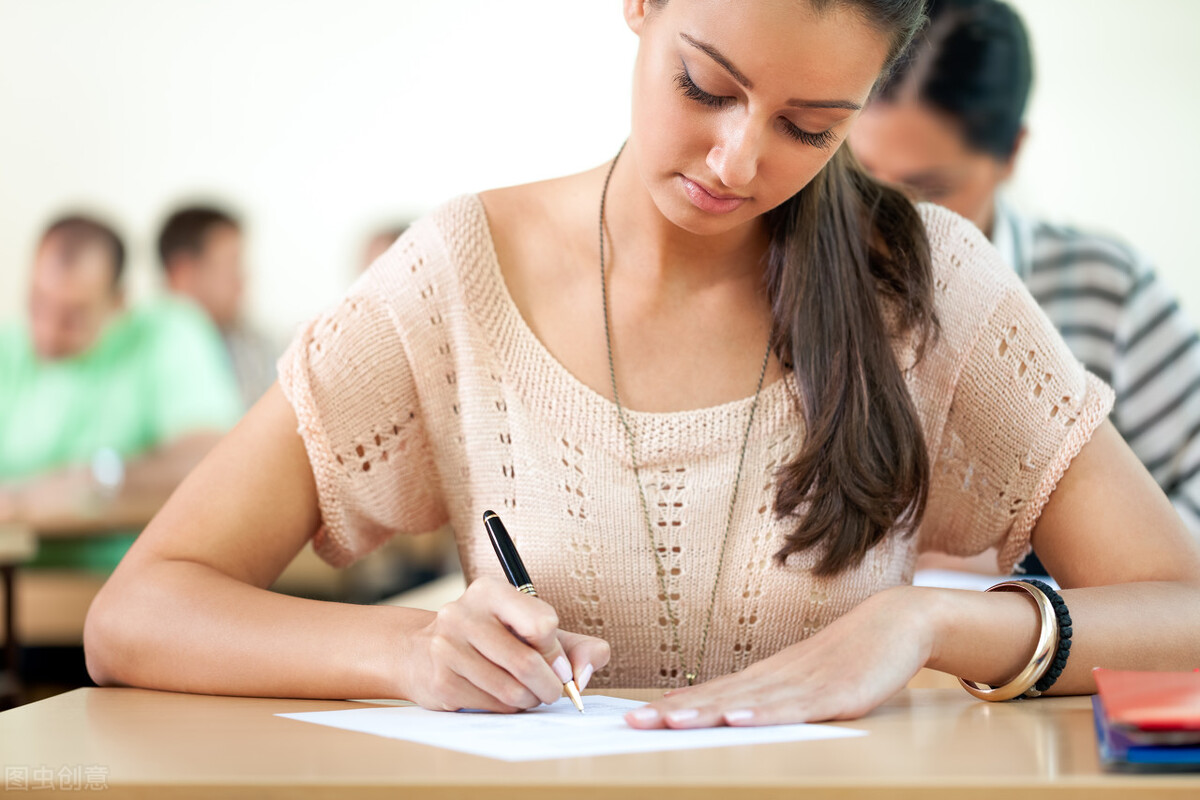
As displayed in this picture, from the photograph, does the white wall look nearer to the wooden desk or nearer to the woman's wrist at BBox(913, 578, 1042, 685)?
the woman's wrist at BBox(913, 578, 1042, 685)

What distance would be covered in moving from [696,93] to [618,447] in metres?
0.36

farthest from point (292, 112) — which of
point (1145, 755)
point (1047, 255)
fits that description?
point (1145, 755)

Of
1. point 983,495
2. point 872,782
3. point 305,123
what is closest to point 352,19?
point 305,123

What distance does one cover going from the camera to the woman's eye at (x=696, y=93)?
1008 millimetres

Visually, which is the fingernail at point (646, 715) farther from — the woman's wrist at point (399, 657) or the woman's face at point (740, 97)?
the woman's face at point (740, 97)

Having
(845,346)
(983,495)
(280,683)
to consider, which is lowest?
(280,683)

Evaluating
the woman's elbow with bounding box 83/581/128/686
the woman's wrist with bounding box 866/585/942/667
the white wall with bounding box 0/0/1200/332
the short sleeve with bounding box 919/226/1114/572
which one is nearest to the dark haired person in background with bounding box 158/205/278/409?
the white wall with bounding box 0/0/1200/332

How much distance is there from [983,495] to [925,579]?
1.83 feet

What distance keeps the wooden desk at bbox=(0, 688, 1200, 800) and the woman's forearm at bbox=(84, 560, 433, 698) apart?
86 millimetres

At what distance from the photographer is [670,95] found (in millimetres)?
1028

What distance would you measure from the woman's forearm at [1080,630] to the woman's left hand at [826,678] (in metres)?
0.03

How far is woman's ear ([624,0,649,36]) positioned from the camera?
1.11 m

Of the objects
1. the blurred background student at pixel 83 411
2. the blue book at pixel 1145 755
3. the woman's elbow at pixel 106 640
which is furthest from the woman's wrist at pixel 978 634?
the blurred background student at pixel 83 411

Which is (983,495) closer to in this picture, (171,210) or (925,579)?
(925,579)
